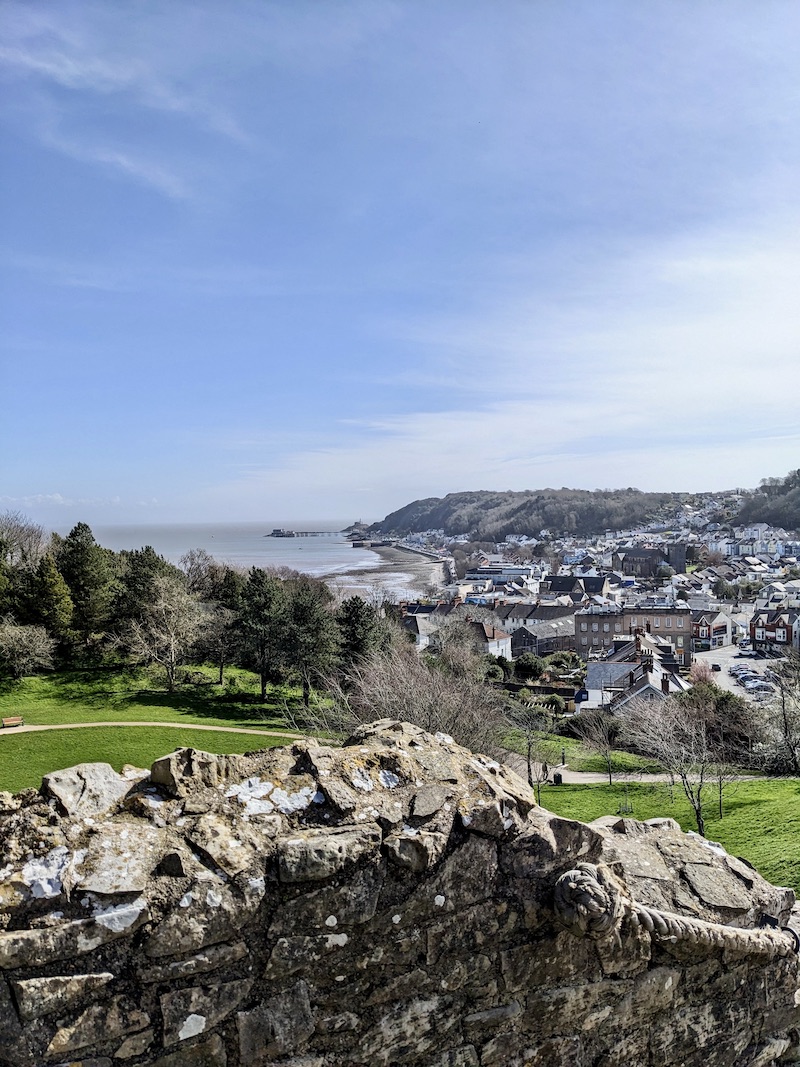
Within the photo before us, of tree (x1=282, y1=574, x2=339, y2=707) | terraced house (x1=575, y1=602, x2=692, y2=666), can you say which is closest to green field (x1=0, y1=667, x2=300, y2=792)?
Result: tree (x1=282, y1=574, x2=339, y2=707)

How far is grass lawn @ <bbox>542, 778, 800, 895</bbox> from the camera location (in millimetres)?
12461

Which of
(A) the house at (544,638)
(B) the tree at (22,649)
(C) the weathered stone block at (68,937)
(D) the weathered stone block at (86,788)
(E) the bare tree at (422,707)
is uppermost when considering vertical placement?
(D) the weathered stone block at (86,788)

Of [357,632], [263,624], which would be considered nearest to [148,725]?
[263,624]

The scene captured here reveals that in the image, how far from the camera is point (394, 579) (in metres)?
117

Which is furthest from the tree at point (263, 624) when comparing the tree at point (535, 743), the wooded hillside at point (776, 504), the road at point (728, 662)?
the wooded hillside at point (776, 504)

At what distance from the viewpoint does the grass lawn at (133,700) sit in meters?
26.3

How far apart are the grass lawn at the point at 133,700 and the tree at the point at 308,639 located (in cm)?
179

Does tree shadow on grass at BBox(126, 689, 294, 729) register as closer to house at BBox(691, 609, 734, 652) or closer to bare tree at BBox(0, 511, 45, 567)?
bare tree at BBox(0, 511, 45, 567)

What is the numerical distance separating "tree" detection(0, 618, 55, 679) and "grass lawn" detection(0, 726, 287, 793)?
771 cm

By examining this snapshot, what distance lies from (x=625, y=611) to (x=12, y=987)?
233 ft

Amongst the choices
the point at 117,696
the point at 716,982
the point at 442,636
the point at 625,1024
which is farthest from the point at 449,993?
the point at 442,636

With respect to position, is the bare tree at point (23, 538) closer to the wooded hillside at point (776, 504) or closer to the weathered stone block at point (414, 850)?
the weathered stone block at point (414, 850)

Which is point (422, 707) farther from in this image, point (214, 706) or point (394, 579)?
point (394, 579)

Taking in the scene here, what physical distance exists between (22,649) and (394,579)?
89330 millimetres
